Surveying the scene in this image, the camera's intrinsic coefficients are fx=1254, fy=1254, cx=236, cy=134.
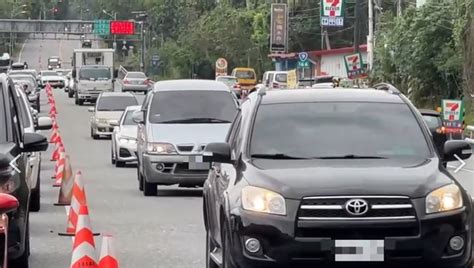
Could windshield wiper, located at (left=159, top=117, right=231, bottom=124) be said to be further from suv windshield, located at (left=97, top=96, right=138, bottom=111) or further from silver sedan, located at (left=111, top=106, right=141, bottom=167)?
suv windshield, located at (left=97, top=96, right=138, bottom=111)

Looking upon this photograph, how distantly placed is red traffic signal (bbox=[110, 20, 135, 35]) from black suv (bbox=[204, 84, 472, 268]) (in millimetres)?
123084

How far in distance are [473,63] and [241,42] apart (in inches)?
2071

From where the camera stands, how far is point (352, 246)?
344 inches

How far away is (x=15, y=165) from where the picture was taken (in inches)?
430

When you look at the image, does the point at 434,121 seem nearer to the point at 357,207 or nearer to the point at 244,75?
the point at 357,207

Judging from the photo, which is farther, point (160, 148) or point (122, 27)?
point (122, 27)

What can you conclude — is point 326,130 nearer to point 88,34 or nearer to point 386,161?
point 386,161

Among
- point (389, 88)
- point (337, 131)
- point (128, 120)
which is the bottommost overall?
point (128, 120)

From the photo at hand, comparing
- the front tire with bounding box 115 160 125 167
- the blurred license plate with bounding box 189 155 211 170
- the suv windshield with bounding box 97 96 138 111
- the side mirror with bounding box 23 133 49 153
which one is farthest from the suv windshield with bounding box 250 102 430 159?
the suv windshield with bounding box 97 96 138 111

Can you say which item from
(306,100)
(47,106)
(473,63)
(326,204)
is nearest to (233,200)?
(326,204)

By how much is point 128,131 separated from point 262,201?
1971cm

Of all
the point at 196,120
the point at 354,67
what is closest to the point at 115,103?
the point at 354,67

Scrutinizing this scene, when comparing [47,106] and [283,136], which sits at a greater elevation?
[283,136]

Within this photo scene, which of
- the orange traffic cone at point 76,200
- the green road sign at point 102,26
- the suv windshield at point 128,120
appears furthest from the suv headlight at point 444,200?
the green road sign at point 102,26
